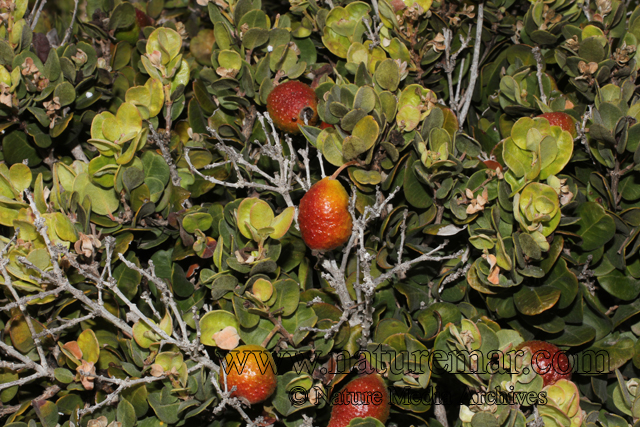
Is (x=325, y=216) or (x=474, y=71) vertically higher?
(x=474, y=71)

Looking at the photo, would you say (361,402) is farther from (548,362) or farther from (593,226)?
(593,226)

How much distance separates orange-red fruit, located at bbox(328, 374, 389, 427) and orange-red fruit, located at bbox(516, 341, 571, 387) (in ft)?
1.11

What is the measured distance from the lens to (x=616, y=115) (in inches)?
51.7

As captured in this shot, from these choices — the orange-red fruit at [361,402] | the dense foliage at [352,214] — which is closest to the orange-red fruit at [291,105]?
the dense foliage at [352,214]

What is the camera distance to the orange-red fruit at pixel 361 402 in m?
1.18

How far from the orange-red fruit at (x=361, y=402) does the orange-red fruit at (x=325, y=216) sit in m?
0.33

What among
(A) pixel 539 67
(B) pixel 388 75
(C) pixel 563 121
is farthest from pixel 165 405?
(A) pixel 539 67

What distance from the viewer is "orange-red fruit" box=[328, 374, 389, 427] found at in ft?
3.86

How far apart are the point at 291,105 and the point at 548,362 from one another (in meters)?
0.91

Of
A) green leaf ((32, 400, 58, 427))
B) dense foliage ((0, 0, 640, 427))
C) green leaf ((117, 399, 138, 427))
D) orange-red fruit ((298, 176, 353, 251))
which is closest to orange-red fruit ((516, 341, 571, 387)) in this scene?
dense foliage ((0, 0, 640, 427))

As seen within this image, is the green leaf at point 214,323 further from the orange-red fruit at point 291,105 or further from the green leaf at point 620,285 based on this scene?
the green leaf at point 620,285

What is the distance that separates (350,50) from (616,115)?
28.7 inches

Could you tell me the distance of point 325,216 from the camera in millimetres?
1180

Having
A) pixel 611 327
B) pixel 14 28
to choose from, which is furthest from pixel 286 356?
pixel 14 28
